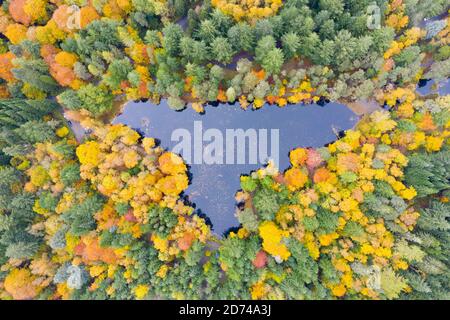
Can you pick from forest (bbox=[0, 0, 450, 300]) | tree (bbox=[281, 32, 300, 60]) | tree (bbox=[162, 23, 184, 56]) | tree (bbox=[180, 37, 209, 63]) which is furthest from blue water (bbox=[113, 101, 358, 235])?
tree (bbox=[162, 23, 184, 56])

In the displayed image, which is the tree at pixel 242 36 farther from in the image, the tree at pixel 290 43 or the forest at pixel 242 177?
the tree at pixel 290 43

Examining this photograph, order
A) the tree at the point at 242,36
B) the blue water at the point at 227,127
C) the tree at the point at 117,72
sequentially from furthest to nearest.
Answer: the blue water at the point at 227,127, the tree at the point at 117,72, the tree at the point at 242,36

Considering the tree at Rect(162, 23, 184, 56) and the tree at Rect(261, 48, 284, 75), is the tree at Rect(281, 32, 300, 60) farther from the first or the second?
the tree at Rect(162, 23, 184, 56)

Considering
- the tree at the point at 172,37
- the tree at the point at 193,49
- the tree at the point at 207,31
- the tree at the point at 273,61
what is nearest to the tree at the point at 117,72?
the tree at the point at 172,37

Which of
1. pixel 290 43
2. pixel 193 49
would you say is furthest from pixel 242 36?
pixel 193 49
